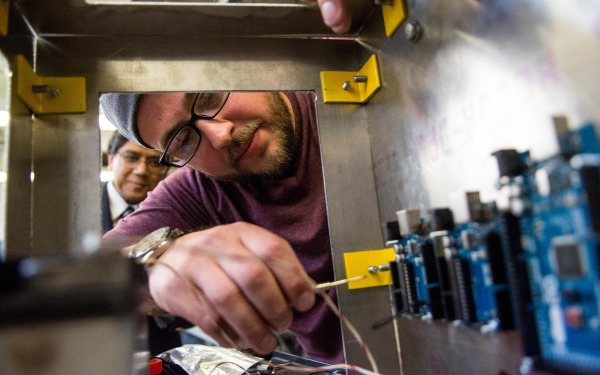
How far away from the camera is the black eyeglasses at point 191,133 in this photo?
1.10 meters

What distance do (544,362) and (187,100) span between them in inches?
35.1

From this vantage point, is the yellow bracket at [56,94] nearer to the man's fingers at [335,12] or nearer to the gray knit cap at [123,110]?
the gray knit cap at [123,110]

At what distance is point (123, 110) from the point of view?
3.78ft

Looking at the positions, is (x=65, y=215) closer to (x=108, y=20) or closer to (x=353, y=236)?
(x=108, y=20)

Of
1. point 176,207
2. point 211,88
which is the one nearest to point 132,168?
point 176,207

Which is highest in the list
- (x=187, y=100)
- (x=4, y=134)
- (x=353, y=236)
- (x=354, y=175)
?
(x=187, y=100)

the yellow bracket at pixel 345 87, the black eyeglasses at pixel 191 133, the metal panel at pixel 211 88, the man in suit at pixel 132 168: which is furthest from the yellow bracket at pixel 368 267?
the man in suit at pixel 132 168

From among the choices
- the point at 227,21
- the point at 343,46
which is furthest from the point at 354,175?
the point at 227,21

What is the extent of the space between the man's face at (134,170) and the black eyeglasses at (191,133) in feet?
1.61

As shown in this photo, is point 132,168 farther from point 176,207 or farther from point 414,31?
point 414,31

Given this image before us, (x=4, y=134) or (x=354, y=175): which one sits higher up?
(x=4, y=134)

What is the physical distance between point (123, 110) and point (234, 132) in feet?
0.93

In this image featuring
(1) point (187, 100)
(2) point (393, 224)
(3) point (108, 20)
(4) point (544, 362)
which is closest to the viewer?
(4) point (544, 362)

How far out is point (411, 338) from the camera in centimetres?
77
